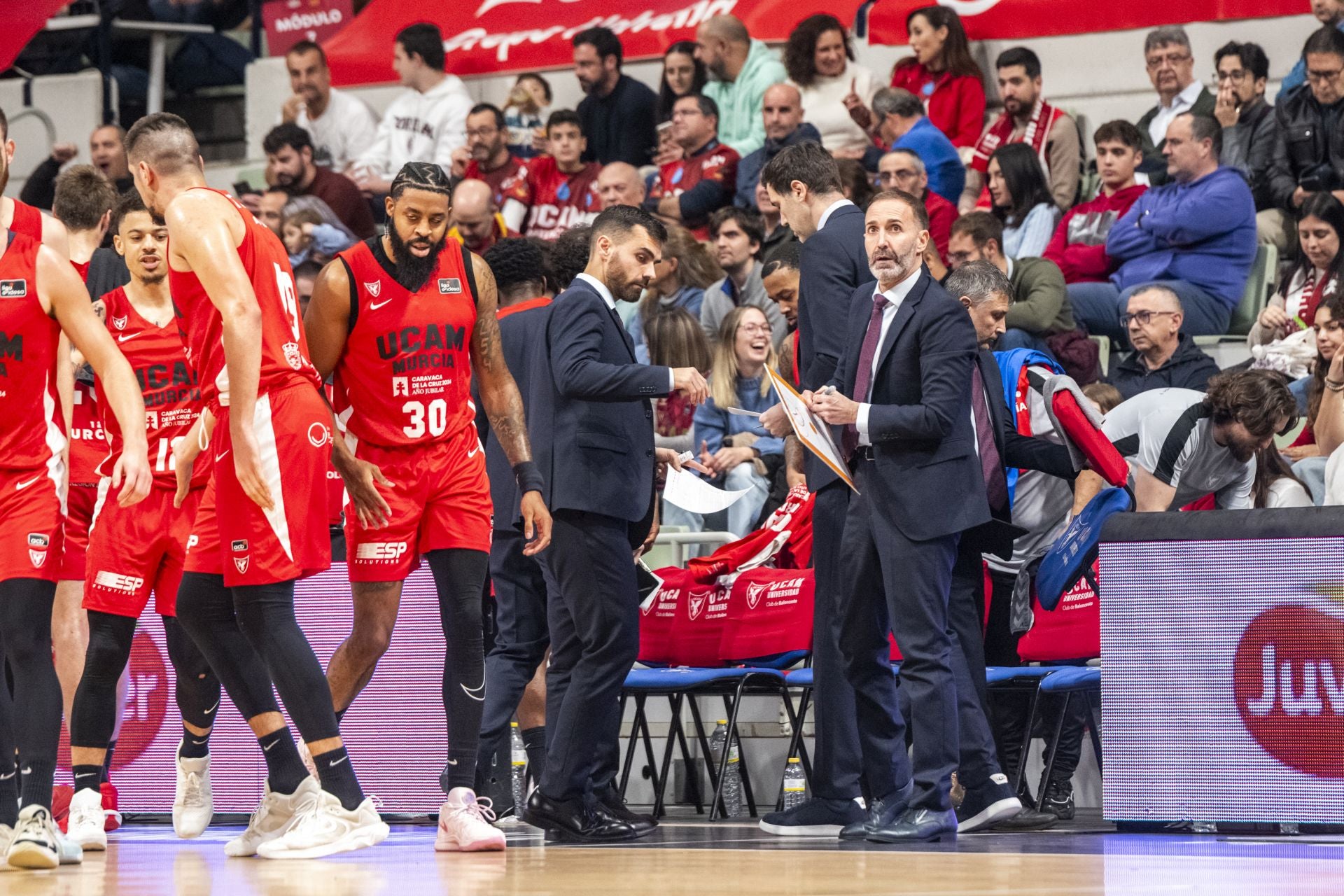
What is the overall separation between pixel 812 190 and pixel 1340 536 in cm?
216

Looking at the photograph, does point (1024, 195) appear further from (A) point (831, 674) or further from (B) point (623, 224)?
(A) point (831, 674)

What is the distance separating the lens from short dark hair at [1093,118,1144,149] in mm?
10281

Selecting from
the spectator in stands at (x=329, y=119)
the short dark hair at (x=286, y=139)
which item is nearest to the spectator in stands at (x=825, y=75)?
the short dark hair at (x=286, y=139)

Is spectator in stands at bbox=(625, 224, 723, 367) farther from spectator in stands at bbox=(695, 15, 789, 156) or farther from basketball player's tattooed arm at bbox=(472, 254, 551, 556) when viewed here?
basketball player's tattooed arm at bbox=(472, 254, 551, 556)

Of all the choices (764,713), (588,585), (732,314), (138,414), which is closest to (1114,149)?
(732,314)

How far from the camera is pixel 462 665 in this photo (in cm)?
571

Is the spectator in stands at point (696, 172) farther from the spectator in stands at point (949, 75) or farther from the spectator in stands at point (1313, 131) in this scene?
the spectator in stands at point (1313, 131)

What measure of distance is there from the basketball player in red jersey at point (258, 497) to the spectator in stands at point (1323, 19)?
22.1 feet

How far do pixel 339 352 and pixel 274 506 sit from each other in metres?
0.78

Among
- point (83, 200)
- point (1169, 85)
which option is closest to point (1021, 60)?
point (1169, 85)

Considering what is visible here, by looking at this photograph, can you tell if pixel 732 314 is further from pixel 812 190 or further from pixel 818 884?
pixel 818 884

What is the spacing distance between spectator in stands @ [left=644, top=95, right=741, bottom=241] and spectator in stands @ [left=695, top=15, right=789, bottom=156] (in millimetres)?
292

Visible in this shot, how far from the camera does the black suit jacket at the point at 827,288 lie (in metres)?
6.41

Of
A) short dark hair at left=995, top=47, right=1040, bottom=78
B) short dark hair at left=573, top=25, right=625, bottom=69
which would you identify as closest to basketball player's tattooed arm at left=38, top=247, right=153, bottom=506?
short dark hair at left=995, top=47, right=1040, bottom=78
